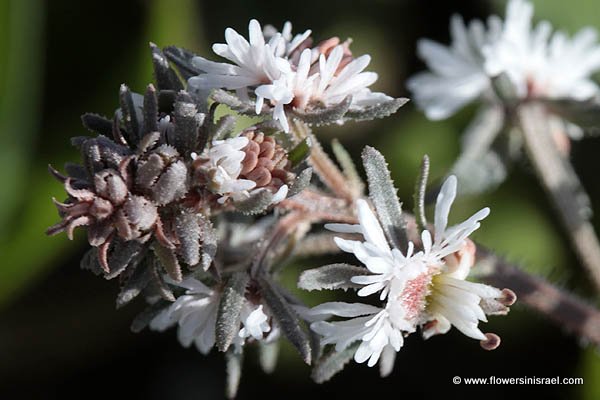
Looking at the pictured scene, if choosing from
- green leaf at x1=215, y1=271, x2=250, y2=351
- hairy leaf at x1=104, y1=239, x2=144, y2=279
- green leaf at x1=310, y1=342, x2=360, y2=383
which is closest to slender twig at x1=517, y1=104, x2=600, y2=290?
green leaf at x1=310, y1=342, x2=360, y2=383

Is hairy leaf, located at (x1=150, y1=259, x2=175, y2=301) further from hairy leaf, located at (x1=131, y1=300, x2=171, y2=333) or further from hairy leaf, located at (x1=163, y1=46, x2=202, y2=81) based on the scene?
hairy leaf, located at (x1=163, y1=46, x2=202, y2=81)

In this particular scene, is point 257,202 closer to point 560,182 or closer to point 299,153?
point 299,153

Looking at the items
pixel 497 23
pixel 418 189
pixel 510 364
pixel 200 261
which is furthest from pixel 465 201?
pixel 200 261

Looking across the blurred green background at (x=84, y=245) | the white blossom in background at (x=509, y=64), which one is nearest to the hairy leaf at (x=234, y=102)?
the white blossom in background at (x=509, y=64)

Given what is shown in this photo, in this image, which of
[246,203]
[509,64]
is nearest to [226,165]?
[246,203]

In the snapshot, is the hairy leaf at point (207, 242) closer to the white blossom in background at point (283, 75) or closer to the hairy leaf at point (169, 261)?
the hairy leaf at point (169, 261)

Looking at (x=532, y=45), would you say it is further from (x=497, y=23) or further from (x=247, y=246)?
(x=247, y=246)
